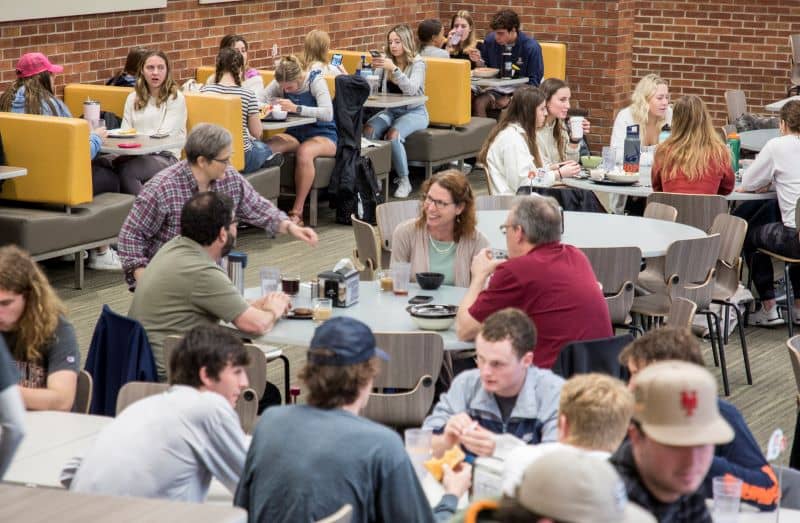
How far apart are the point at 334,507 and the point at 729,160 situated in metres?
5.08

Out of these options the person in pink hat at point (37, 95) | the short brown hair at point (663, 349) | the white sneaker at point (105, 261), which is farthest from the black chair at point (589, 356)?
the white sneaker at point (105, 261)

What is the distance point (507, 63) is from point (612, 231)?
5.91 m

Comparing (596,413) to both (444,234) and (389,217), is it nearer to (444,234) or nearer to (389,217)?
(444,234)

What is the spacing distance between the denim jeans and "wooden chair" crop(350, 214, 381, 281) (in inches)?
174

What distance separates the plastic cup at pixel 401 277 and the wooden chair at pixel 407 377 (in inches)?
36.0

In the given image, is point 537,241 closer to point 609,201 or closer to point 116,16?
point 609,201

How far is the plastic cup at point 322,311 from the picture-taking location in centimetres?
536

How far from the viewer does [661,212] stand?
732 cm

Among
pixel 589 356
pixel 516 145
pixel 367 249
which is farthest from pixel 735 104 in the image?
pixel 589 356

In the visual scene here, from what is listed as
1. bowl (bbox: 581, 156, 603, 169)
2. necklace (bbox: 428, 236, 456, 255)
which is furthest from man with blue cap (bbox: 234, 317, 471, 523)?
bowl (bbox: 581, 156, 603, 169)

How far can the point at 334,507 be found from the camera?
3.30 m

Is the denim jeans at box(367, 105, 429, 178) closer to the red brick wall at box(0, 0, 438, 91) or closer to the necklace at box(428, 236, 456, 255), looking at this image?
the red brick wall at box(0, 0, 438, 91)

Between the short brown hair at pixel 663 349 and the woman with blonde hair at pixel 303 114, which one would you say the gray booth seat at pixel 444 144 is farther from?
the short brown hair at pixel 663 349

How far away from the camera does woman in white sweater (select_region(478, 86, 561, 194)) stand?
7.84m
